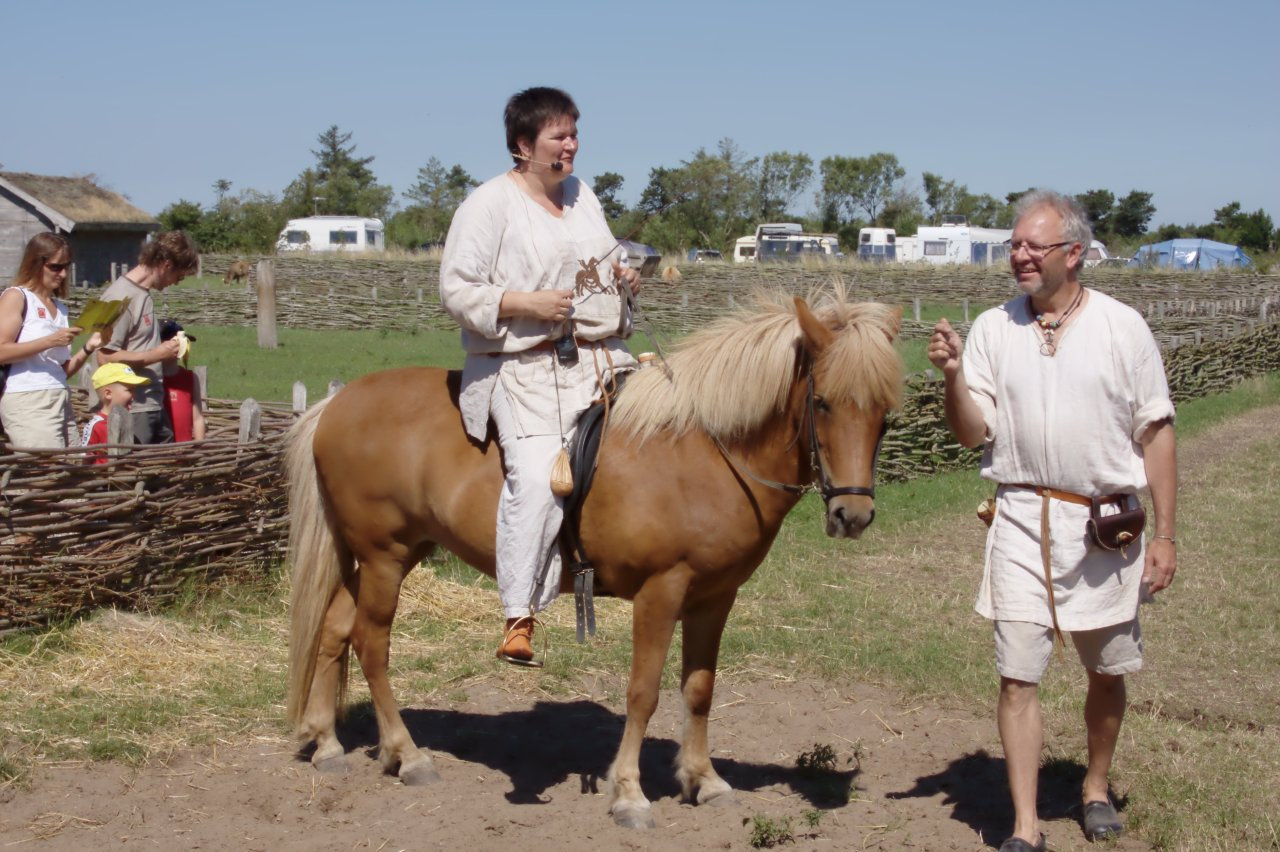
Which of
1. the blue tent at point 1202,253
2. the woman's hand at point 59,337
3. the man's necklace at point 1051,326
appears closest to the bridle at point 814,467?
the man's necklace at point 1051,326

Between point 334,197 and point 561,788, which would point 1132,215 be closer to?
point 334,197

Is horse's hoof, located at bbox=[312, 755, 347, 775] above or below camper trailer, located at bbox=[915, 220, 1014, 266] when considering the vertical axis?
below

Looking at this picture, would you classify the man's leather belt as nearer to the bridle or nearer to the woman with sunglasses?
the bridle

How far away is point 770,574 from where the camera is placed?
27.1 feet

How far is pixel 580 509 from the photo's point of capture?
14.9ft

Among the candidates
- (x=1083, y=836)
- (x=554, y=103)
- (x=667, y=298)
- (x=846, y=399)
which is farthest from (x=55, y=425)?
(x=667, y=298)

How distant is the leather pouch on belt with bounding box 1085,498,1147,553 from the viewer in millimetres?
3830

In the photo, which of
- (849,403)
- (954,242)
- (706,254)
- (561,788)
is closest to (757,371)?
(849,403)

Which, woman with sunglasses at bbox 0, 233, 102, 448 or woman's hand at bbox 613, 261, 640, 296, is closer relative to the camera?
woman's hand at bbox 613, 261, 640, 296

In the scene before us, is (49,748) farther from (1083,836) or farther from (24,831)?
(1083,836)

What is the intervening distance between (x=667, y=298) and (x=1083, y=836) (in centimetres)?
2688

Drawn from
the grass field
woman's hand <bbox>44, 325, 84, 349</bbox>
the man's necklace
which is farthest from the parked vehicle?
the man's necklace

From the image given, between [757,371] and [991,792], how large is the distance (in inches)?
78.3

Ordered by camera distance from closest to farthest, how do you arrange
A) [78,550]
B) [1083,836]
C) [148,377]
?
[1083,836] → [78,550] → [148,377]
